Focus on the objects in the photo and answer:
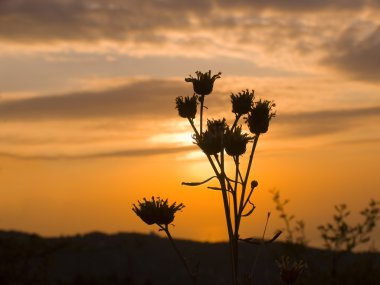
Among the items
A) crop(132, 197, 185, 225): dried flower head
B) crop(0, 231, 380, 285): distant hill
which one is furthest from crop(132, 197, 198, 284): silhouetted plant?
crop(0, 231, 380, 285): distant hill

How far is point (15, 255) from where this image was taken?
64.1 ft

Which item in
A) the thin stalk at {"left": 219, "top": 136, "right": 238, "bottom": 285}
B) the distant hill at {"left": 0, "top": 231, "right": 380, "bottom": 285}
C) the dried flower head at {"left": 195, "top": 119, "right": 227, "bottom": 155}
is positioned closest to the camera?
the thin stalk at {"left": 219, "top": 136, "right": 238, "bottom": 285}

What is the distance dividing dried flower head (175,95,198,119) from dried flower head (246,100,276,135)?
49cm

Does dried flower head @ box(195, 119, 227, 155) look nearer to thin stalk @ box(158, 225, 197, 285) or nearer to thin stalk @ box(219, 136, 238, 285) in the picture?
thin stalk @ box(219, 136, 238, 285)

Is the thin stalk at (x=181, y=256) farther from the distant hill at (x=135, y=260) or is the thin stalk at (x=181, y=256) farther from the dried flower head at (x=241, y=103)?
the distant hill at (x=135, y=260)

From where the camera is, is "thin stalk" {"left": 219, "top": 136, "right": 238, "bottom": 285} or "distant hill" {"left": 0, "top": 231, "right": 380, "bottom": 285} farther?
"distant hill" {"left": 0, "top": 231, "right": 380, "bottom": 285}

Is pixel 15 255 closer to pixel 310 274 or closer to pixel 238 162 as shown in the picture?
pixel 310 274

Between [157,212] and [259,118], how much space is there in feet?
3.94

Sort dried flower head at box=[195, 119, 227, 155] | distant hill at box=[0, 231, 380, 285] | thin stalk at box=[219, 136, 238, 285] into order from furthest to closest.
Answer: distant hill at box=[0, 231, 380, 285], dried flower head at box=[195, 119, 227, 155], thin stalk at box=[219, 136, 238, 285]

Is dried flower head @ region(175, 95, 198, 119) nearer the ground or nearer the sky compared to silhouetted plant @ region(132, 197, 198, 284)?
nearer the sky

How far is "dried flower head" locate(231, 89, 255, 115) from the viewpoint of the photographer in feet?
23.0

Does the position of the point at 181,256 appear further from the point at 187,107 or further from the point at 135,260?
the point at 135,260

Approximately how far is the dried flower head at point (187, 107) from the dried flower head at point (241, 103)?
0.34 metres

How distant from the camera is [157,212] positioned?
668cm
